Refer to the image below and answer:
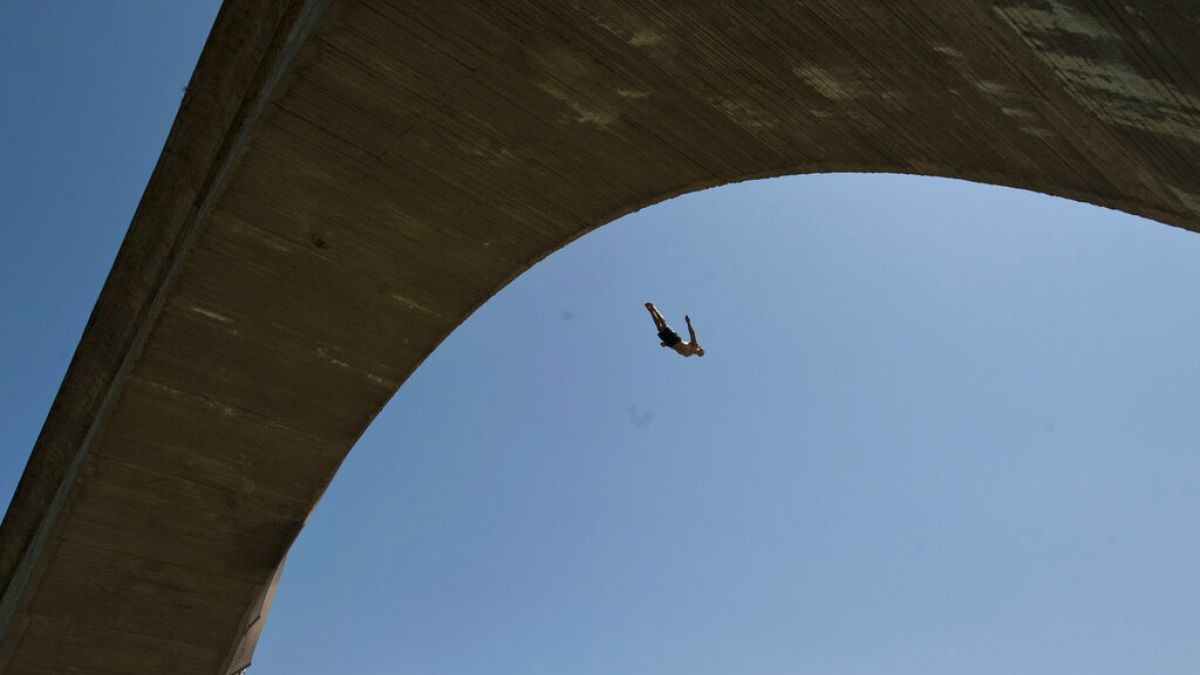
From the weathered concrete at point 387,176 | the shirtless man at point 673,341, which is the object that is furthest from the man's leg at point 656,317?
the weathered concrete at point 387,176

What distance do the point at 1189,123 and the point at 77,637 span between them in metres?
9.01

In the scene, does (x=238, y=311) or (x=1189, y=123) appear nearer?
(x=1189, y=123)

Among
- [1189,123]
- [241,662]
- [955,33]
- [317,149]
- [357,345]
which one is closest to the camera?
[1189,123]

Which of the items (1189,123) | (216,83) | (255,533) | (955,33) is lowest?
(1189,123)

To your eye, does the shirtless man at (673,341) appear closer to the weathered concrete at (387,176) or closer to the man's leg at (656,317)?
the man's leg at (656,317)

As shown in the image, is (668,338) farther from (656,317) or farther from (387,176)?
(387,176)

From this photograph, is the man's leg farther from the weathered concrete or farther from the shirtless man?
the weathered concrete

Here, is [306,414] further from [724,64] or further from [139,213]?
[724,64]

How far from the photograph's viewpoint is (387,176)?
618 centimetres

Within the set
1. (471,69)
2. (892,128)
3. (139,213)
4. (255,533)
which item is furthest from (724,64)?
(255,533)

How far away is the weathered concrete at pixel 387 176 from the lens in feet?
12.6

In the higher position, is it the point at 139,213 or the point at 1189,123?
the point at 139,213

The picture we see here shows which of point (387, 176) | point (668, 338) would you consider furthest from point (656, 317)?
point (387, 176)

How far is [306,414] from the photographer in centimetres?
764
